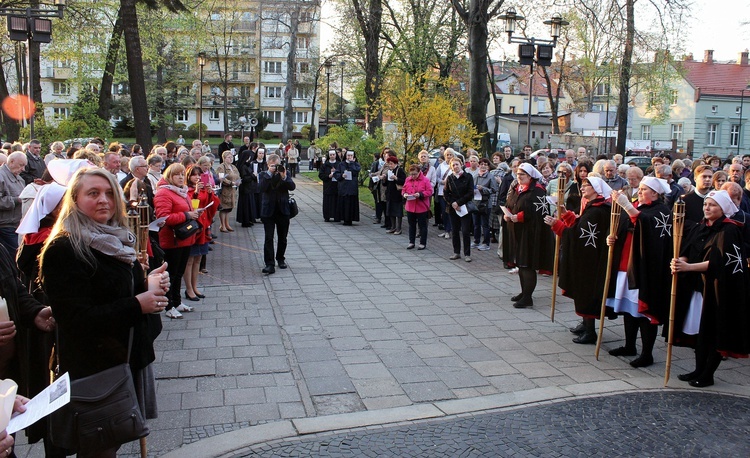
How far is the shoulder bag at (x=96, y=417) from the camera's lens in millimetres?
3340

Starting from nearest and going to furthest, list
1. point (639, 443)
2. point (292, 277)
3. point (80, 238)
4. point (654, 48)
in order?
point (80, 238), point (639, 443), point (292, 277), point (654, 48)

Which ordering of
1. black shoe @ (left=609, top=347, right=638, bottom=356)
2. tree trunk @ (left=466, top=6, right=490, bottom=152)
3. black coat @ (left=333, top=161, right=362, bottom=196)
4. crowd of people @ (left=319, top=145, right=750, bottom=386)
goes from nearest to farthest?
crowd of people @ (left=319, top=145, right=750, bottom=386)
black shoe @ (left=609, top=347, right=638, bottom=356)
black coat @ (left=333, top=161, right=362, bottom=196)
tree trunk @ (left=466, top=6, right=490, bottom=152)

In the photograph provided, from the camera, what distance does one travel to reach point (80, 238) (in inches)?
131

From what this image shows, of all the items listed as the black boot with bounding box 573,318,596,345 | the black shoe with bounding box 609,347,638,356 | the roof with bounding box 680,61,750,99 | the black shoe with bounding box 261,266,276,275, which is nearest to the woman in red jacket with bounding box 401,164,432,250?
the black shoe with bounding box 261,266,276,275

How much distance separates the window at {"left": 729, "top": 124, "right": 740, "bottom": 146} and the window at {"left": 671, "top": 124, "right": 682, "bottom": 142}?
4246 mm

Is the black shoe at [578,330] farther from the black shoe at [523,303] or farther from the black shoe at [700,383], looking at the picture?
the black shoe at [700,383]

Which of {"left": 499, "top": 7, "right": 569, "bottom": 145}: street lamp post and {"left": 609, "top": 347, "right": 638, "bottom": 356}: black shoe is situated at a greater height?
{"left": 499, "top": 7, "right": 569, "bottom": 145}: street lamp post

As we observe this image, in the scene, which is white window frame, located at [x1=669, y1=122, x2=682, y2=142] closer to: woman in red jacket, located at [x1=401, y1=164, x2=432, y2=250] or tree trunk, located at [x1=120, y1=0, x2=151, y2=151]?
woman in red jacket, located at [x1=401, y1=164, x2=432, y2=250]

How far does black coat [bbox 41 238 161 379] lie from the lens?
3.30 meters

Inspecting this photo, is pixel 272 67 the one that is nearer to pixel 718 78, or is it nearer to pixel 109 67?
pixel 718 78

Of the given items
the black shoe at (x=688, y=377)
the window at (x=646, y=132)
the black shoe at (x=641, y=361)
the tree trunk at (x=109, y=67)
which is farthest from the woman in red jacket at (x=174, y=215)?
the window at (x=646, y=132)

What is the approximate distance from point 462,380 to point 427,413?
36.2 inches

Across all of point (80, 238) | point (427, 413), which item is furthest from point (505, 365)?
point (80, 238)

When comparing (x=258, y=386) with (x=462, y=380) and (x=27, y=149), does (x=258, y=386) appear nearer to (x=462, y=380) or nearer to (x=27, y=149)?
(x=462, y=380)
